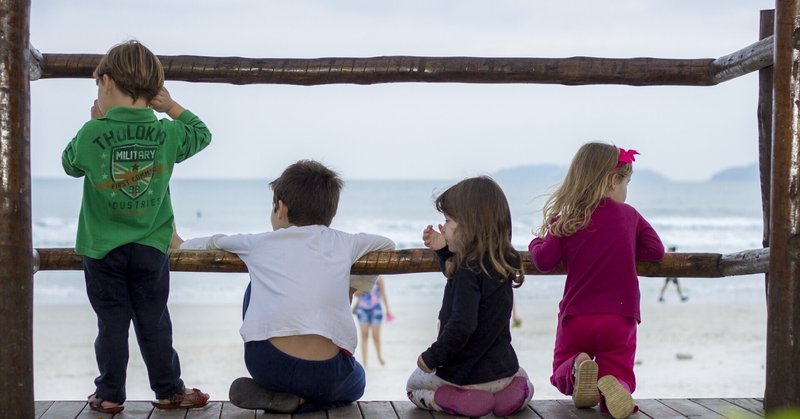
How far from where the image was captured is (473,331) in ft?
10.3

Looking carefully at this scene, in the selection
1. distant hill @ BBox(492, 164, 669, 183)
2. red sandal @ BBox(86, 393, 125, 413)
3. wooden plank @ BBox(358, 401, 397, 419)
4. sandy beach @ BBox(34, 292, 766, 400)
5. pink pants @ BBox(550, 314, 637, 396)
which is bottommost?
sandy beach @ BBox(34, 292, 766, 400)

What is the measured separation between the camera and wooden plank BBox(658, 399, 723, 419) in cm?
325

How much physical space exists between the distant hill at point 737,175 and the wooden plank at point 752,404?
3937 centimetres

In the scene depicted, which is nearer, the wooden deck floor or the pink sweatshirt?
the wooden deck floor

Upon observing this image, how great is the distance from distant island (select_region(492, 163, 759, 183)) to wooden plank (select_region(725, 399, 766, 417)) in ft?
115

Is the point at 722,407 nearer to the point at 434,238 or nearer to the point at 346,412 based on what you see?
the point at 434,238

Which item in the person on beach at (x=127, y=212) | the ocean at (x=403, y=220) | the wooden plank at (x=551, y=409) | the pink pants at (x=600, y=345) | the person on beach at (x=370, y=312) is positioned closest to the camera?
the person on beach at (x=127, y=212)

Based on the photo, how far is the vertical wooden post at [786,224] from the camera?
111 inches

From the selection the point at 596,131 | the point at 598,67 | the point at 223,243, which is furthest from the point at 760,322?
the point at 596,131

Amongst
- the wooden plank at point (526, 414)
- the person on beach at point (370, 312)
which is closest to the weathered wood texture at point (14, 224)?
the wooden plank at point (526, 414)

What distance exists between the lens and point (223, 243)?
3.43 m

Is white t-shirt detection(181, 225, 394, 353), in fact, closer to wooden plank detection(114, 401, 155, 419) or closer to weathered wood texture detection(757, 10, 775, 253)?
wooden plank detection(114, 401, 155, 419)

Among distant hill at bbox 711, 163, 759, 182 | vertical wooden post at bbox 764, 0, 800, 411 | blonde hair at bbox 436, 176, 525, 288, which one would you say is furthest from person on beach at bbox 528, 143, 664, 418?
distant hill at bbox 711, 163, 759, 182

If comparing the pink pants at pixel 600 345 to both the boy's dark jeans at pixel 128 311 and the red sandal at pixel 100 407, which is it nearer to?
the boy's dark jeans at pixel 128 311
